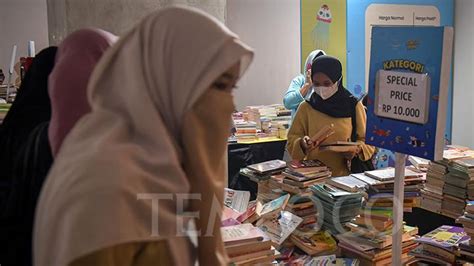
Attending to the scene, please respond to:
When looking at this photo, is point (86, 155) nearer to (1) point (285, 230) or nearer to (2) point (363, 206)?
(1) point (285, 230)

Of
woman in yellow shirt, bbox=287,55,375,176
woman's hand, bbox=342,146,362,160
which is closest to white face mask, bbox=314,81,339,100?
woman in yellow shirt, bbox=287,55,375,176

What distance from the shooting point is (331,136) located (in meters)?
3.40

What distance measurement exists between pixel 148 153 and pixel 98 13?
5.77 feet

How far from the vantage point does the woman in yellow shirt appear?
11.1 feet

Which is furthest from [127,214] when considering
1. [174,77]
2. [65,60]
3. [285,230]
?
[285,230]

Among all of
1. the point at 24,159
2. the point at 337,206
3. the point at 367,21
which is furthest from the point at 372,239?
the point at 367,21

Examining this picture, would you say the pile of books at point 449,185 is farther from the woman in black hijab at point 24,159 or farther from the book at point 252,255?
the woman in black hijab at point 24,159

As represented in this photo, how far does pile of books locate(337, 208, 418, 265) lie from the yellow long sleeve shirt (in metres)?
0.73

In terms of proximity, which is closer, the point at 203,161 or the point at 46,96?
the point at 203,161

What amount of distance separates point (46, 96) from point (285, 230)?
1490 millimetres

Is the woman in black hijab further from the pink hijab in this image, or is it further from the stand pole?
the stand pole

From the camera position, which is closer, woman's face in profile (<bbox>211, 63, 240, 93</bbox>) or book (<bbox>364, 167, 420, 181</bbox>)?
Result: woman's face in profile (<bbox>211, 63, 240, 93</bbox>)

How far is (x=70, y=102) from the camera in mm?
1327

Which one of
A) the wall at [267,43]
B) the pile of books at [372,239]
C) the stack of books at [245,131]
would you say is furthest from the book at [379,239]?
the wall at [267,43]
